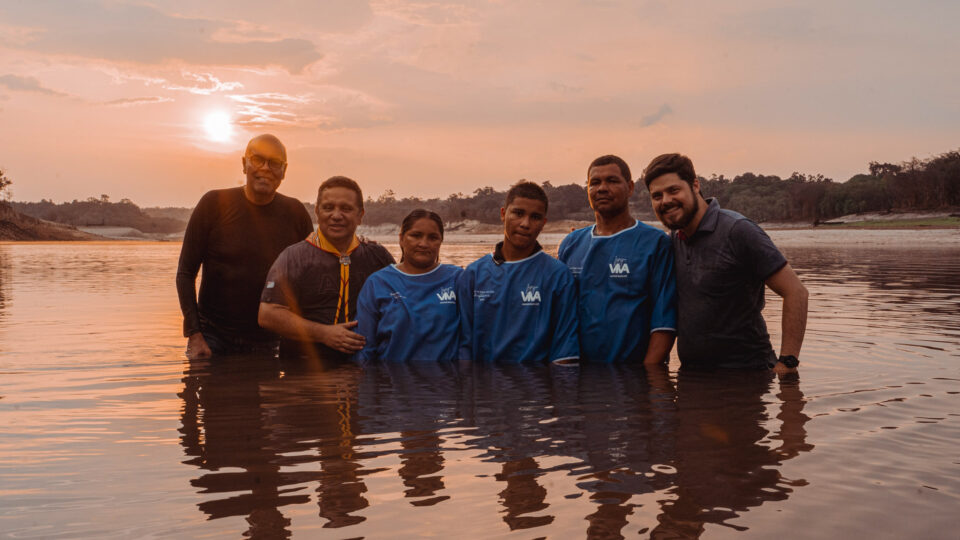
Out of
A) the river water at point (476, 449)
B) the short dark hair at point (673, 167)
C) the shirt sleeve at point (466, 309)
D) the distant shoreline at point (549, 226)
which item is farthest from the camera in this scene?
the distant shoreline at point (549, 226)

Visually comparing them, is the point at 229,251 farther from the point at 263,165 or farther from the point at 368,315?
the point at 368,315

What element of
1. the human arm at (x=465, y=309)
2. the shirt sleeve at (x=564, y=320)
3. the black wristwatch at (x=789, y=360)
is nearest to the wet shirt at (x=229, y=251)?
the human arm at (x=465, y=309)

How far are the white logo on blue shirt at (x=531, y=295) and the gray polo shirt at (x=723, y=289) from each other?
3.66 ft

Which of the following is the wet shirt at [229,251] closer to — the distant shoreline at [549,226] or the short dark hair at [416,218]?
the short dark hair at [416,218]

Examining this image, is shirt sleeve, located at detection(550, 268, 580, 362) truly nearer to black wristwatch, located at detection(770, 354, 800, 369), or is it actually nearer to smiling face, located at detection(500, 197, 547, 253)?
smiling face, located at detection(500, 197, 547, 253)

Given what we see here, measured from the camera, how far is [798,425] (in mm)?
4309

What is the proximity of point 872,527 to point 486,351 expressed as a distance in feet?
10.7

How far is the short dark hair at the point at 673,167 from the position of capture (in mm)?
5242

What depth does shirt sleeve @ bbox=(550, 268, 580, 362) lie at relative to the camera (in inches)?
213

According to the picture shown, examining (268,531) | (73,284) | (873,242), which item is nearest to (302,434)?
(268,531)

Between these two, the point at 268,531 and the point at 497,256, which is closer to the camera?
the point at 268,531

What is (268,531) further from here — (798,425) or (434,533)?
(798,425)

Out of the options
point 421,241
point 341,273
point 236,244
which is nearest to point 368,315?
point 341,273

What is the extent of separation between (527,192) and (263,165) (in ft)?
8.28
